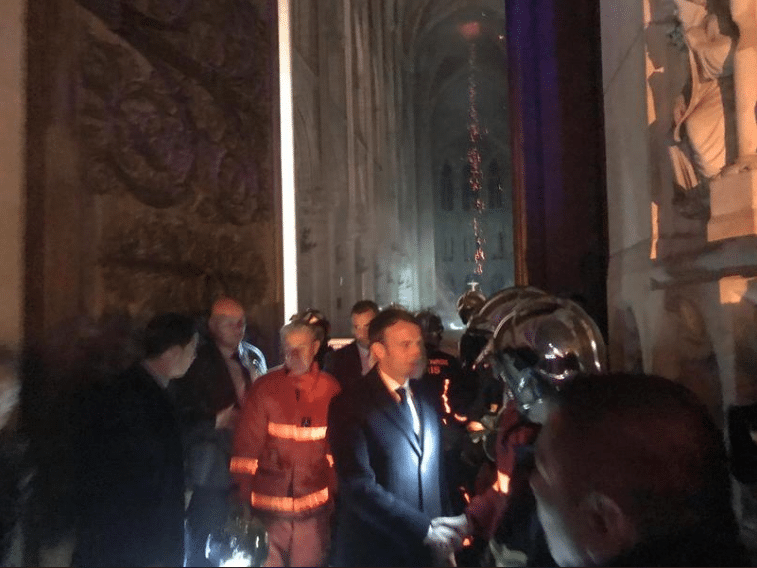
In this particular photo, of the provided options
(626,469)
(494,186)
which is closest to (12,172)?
(626,469)

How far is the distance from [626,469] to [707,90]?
8.59 feet

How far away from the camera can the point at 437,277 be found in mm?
34438

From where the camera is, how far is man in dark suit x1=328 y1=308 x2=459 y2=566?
7.75ft

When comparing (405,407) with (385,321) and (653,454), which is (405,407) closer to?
(385,321)

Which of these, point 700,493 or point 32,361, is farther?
point 32,361

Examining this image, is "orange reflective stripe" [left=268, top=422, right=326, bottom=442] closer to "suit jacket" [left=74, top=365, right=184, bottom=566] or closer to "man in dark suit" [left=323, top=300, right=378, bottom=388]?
"suit jacket" [left=74, top=365, right=184, bottom=566]

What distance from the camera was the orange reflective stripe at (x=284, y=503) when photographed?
3.02m

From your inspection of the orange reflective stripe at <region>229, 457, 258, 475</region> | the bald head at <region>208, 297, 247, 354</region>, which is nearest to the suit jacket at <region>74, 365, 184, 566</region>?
the orange reflective stripe at <region>229, 457, 258, 475</region>

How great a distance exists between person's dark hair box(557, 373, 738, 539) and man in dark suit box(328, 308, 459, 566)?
130 cm

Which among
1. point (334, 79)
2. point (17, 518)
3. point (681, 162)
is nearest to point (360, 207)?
point (334, 79)

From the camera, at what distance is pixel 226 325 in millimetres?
3516

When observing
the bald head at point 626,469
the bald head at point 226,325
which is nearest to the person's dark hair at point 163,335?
the bald head at point 226,325

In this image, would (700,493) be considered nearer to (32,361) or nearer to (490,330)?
(32,361)

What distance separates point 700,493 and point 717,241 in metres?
2.17
